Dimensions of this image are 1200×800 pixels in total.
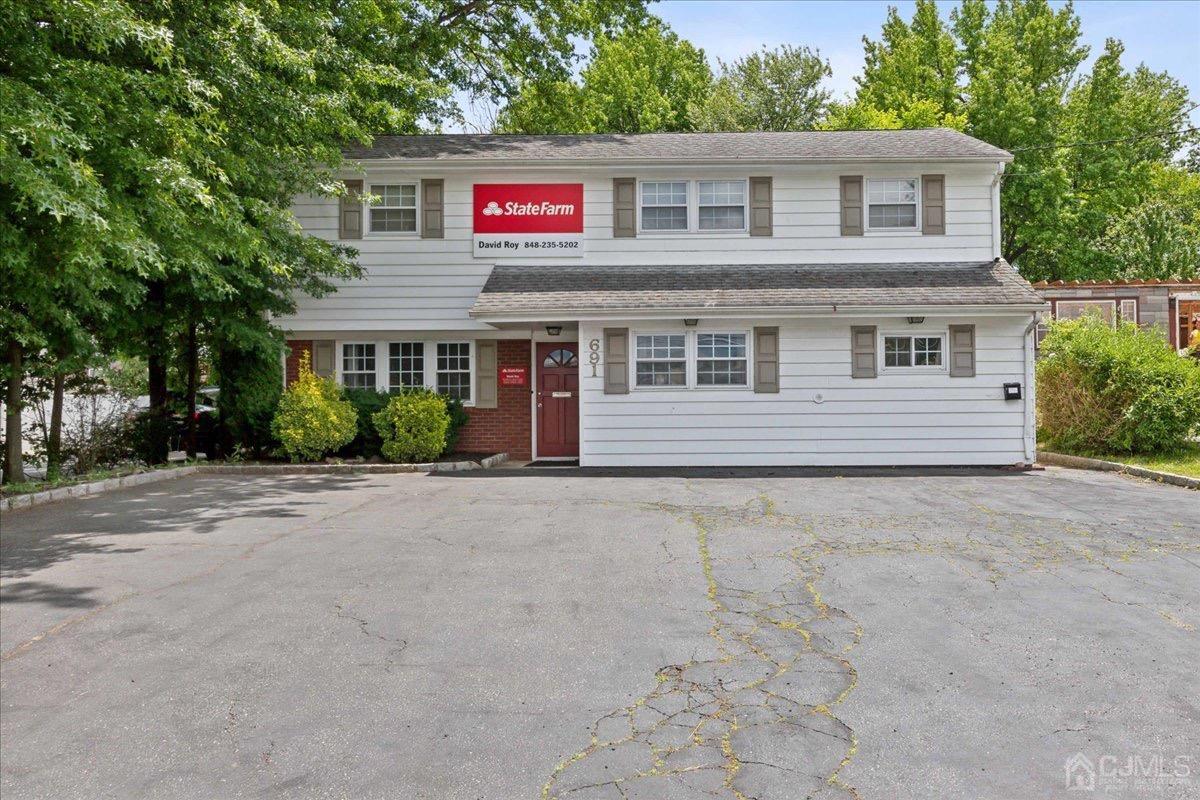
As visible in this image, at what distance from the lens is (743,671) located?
15.8ft

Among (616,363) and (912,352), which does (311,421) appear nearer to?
(616,363)

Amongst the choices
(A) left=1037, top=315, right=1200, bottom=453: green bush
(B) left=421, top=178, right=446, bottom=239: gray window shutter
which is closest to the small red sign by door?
(B) left=421, top=178, right=446, bottom=239: gray window shutter

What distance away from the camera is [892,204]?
16.9 metres

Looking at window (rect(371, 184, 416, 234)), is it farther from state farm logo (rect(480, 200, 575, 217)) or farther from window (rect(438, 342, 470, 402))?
window (rect(438, 342, 470, 402))

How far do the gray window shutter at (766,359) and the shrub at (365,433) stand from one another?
700cm

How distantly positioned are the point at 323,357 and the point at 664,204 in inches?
301

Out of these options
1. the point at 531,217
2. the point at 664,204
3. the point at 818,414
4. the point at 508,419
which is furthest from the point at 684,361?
the point at 531,217

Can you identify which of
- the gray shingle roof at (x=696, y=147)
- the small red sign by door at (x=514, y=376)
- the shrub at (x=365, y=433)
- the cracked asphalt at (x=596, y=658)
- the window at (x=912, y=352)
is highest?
the gray shingle roof at (x=696, y=147)

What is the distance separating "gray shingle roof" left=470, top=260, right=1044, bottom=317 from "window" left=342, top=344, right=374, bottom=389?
3.03 meters

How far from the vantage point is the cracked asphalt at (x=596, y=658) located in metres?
3.72

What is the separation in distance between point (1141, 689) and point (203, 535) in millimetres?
8207

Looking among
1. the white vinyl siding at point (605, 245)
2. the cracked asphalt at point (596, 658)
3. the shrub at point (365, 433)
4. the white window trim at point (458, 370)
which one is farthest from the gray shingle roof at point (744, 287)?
the cracked asphalt at point (596, 658)

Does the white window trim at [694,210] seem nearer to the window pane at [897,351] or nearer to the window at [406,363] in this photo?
the window pane at [897,351]

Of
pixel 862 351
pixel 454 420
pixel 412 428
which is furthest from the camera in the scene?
pixel 454 420
